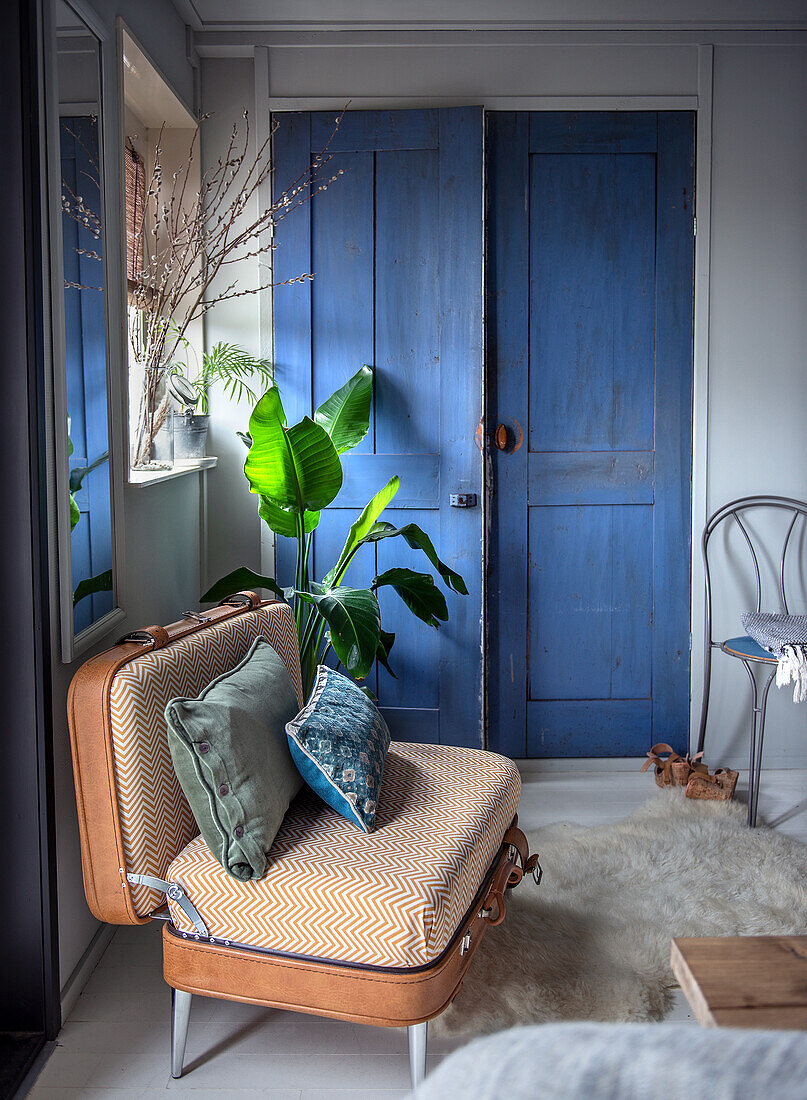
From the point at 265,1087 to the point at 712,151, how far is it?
312 cm

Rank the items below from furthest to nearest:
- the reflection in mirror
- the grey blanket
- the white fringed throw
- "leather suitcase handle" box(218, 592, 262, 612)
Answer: the white fringed throw → "leather suitcase handle" box(218, 592, 262, 612) → the reflection in mirror → the grey blanket

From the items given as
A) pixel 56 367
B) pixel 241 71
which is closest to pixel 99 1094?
pixel 56 367

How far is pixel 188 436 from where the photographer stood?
10.1ft

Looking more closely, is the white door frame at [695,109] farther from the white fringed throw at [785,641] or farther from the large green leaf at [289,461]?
the large green leaf at [289,461]

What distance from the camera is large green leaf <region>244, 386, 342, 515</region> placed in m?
2.64

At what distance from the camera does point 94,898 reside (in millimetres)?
1828

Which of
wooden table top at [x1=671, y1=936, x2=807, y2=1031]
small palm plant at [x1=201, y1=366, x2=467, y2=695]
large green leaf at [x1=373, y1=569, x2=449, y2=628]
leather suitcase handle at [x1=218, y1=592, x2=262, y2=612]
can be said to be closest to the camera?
wooden table top at [x1=671, y1=936, x2=807, y2=1031]

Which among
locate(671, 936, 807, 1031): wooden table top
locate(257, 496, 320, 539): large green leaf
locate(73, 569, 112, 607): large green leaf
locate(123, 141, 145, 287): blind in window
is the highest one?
locate(123, 141, 145, 287): blind in window

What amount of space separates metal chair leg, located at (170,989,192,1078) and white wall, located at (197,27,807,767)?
2.25 metres

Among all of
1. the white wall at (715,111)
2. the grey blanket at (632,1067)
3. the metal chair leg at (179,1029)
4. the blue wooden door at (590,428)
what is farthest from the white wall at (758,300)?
the grey blanket at (632,1067)

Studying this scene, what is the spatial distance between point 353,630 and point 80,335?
0.99m

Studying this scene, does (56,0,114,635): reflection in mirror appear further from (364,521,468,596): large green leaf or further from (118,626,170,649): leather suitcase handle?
(364,521,468,596): large green leaf

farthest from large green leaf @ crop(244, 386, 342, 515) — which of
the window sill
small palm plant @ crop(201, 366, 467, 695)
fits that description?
the window sill

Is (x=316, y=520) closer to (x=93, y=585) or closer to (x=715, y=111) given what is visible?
(x=93, y=585)
